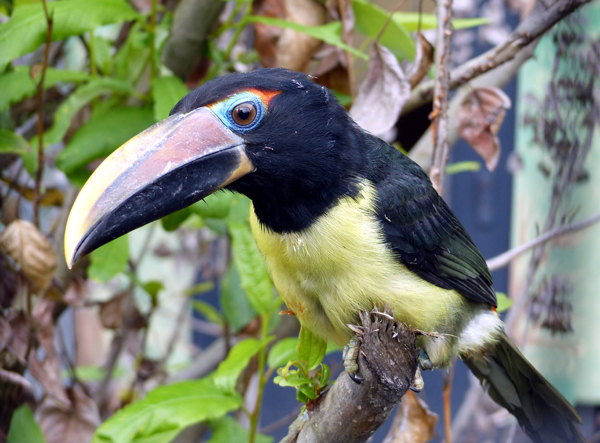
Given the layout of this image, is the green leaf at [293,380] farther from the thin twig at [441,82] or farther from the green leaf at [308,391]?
the thin twig at [441,82]

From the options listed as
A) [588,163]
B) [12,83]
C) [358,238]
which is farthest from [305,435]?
[588,163]

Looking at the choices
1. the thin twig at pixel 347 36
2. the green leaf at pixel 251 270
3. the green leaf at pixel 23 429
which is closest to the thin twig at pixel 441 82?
the thin twig at pixel 347 36

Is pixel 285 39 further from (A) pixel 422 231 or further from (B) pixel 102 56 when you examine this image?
(A) pixel 422 231

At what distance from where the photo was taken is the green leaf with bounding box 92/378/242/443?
172 cm

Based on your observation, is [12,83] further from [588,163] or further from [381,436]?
[381,436]

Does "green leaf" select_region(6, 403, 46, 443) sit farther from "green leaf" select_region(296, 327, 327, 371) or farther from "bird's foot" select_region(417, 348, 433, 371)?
"bird's foot" select_region(417, 348, 433, 371)

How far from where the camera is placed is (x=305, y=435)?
155 centimetres

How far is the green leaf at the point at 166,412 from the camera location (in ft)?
5.65

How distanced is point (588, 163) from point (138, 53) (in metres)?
1.97

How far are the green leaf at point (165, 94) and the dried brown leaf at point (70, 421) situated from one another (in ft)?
3.71

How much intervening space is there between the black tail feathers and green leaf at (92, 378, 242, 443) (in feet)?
2.83

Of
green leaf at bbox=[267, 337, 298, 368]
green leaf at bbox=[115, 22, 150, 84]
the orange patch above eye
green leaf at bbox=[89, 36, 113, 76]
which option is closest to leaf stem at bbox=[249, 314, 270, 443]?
green leaf at bbox=[267, 337, 298, 368]

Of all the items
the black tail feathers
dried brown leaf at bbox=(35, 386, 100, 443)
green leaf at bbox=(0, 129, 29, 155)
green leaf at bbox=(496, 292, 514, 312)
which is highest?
green leaf at bbox=(0, 129, 29, 155)

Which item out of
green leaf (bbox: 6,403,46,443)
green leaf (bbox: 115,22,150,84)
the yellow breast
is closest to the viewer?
the yellow breast
